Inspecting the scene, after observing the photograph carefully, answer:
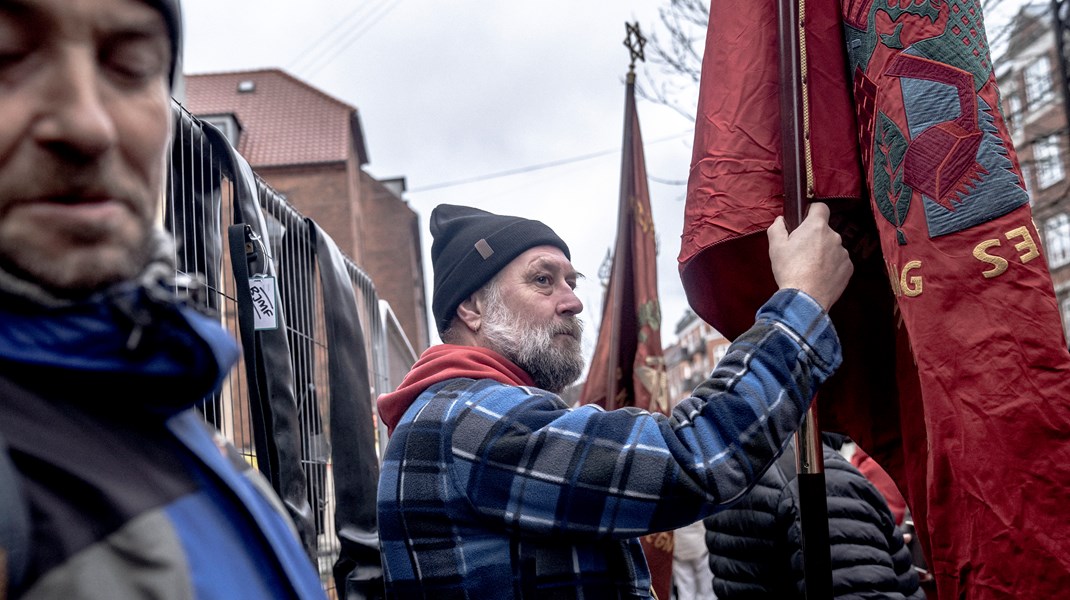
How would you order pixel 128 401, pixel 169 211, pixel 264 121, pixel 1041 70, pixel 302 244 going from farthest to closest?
pixel 264 121 → pixel 1041 70 → pixel 302 244 → pixel 169 211 → pixel 128 401

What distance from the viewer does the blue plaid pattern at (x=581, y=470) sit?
5.94 ft

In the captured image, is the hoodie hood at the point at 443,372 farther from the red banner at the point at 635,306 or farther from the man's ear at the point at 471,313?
the red banner at the point at 635,306

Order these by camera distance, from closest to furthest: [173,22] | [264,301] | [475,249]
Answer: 1. [173,22]
2. [264,301]
3. [475,249]

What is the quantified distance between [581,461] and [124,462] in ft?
3.85

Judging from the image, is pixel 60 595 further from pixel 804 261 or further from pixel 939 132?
pixel 939 132

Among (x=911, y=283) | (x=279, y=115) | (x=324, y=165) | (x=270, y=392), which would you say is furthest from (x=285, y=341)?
(x=279, y=115)

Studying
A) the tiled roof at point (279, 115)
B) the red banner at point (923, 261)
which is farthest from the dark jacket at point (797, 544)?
the tiled roof at point (279, 115)

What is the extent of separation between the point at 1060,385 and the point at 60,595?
1.61 metres

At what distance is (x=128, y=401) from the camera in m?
0.81

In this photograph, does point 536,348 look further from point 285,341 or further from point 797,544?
point 797,544

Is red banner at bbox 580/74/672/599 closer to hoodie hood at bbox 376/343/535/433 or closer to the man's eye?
hoodie hood at bbox 376/343/535/433

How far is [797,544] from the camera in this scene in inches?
125

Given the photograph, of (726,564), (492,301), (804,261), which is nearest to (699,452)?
(804,261)

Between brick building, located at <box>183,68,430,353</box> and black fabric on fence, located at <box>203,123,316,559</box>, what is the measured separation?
74.8 ft
